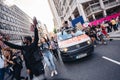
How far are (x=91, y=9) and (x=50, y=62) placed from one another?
34.1 meters

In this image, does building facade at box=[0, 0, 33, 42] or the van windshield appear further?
building facade at box=[0, 0, 33, 42]

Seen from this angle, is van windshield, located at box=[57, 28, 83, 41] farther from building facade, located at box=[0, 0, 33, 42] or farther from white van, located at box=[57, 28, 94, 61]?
building facade, located at box=[0, 0, 33, 42]

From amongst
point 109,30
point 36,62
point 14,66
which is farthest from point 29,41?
point 109,30

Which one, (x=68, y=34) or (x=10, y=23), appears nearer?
(x=68, y=34)

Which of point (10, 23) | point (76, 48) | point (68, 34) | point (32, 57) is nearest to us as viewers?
point (32, 57)

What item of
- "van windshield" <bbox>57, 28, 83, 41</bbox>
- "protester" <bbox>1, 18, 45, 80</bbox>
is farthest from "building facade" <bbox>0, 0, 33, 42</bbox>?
"protester" <bbox>1, 18, 45, 80</bbox>

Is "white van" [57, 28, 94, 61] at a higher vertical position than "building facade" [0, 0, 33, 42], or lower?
lower

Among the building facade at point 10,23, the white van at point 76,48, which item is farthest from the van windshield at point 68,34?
the building facade at point 10,23

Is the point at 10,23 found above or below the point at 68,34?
above

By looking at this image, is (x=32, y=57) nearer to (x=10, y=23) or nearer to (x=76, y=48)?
(x=76, y=48)

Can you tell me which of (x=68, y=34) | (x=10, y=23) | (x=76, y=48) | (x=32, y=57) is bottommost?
(x=76, y=48)

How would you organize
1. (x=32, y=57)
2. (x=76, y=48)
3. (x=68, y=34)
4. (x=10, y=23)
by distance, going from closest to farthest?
(x=32, y=57)
(x=76, y=48)
(x=68, y=34)
(x=10, y=23)

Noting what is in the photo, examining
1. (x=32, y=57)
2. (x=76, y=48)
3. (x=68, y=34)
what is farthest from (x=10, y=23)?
(x=32, y=57)

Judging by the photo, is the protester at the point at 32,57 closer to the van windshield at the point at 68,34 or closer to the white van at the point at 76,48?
the white van at the point at 76,48
